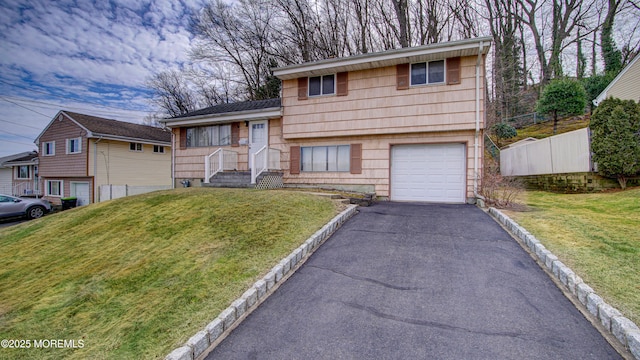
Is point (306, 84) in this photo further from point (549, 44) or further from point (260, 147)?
point (549, 44)

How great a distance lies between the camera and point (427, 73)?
957 centimetres

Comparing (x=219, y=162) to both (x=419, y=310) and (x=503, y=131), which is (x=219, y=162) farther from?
(x=503, y=131)

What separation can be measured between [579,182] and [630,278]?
789 cm

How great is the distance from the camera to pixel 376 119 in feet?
33.3

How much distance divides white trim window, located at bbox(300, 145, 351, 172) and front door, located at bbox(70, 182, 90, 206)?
51.3 ft

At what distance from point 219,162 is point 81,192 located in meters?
13.0

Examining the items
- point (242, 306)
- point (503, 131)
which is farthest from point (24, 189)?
point (503, 131)

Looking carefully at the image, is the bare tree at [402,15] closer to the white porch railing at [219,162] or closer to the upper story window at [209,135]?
the upper story window at [209,135]

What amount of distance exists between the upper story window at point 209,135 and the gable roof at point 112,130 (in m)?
7.98

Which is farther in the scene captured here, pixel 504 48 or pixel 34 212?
pixel 504 48

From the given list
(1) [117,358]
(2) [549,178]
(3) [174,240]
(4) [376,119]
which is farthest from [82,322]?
(2) [549,178]

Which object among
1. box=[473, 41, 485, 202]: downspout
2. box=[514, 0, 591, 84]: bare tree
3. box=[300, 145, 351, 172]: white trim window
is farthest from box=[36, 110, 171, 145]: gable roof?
box=[514, 0, 591, 84]: bare tree

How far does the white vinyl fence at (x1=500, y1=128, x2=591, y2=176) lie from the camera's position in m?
9.29

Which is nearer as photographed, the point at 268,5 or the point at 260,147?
the point at 260,147
